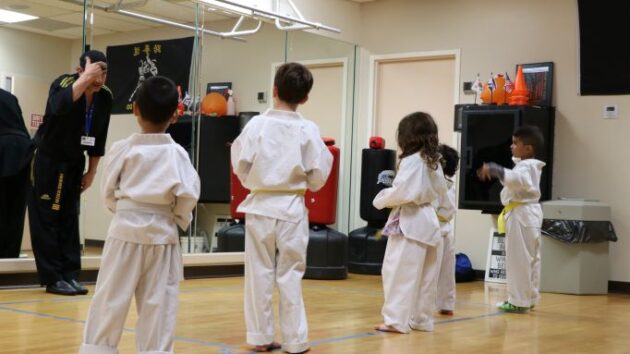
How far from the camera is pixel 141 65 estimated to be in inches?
250

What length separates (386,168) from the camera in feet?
26.3

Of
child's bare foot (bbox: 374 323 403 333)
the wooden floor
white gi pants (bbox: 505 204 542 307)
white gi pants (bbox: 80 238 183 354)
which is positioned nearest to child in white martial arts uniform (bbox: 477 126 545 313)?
white gi pants (bbox: 505 204 542 307)

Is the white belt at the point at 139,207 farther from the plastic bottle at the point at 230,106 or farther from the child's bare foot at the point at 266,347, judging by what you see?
the plastic bottle at the point at 230,106

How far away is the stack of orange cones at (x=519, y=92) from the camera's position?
7410mm

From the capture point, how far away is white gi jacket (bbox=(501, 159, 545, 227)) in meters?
5.05

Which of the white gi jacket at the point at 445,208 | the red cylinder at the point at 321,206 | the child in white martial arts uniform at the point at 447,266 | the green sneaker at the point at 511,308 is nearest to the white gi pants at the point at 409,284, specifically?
the white gi jacket at the point at 445,208

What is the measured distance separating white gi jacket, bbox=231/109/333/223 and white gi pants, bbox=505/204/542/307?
6.88 feet

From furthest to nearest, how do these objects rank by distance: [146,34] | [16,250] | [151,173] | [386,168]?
[386,168] < [146,34] < [16,250] < [151,173]

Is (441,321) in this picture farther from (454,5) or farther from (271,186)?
(454,5)

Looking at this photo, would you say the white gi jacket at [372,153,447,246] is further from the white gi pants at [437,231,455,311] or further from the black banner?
the black banner

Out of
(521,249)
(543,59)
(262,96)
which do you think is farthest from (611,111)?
(262,96)

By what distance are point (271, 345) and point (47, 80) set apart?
3.15m

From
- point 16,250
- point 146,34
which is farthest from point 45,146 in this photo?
point 146,34

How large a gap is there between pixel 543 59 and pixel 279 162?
4.90 meters
